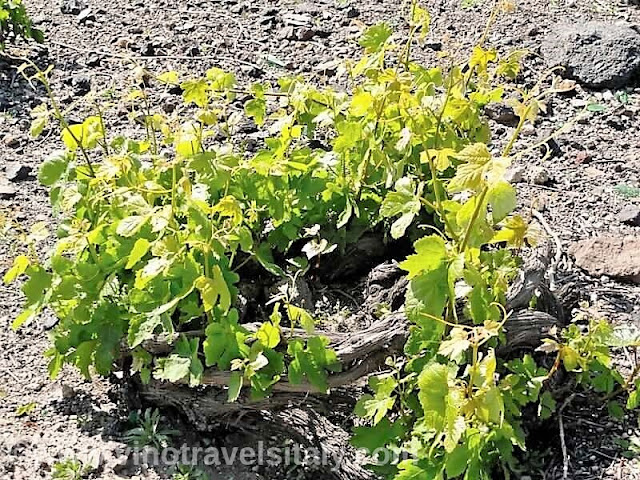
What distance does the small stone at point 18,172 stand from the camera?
3.96 m

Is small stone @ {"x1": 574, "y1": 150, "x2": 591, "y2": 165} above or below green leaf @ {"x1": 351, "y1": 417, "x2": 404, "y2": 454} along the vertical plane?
below

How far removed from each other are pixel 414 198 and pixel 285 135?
639mm

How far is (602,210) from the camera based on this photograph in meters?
3.71

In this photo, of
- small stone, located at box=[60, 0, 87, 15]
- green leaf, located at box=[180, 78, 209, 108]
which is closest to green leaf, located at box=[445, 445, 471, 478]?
green leaf, located at box=[180, 78, 209, 108]

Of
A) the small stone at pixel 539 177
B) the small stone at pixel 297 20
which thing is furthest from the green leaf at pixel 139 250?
the small stone at pixel 297 20

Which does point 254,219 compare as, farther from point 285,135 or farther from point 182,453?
point 182,453

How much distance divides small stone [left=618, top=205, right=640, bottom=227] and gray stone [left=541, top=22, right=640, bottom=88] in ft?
3.49

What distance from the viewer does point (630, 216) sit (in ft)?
11.9

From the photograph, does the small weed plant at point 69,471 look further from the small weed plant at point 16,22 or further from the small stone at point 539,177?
the small weed plant at point 16,22

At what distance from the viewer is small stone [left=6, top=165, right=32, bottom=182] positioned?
3965 millimetres

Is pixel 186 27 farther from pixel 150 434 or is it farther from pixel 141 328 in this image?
pixel 141 328

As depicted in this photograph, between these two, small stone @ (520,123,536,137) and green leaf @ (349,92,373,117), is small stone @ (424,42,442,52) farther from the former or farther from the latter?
green leaf @ (349,92,373,117)

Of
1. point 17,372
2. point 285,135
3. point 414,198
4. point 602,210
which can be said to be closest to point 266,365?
point 414,198

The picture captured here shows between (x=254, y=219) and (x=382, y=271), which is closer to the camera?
(x=254, y=219)
